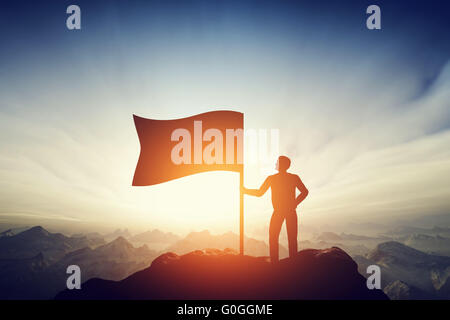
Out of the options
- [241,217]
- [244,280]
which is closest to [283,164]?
[241,217]

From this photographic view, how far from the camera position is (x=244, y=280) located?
9.64m

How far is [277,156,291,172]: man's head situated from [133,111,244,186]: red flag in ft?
4.93

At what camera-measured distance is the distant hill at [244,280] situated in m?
9.38

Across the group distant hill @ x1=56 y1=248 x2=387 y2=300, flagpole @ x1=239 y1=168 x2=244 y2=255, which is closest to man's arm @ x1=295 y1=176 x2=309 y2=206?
flagpole @ x1=239 y1=168 x2=244 y2=255

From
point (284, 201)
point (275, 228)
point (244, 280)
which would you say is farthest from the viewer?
point (244, 280)

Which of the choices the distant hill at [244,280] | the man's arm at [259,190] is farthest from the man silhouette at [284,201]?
the distant hill at [244,280]

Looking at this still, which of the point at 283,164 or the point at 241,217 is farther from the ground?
the point at 283,164

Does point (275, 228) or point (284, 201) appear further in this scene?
point (284, 201)

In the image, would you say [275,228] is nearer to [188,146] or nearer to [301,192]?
[301,192]

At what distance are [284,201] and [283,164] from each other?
4.20ft
